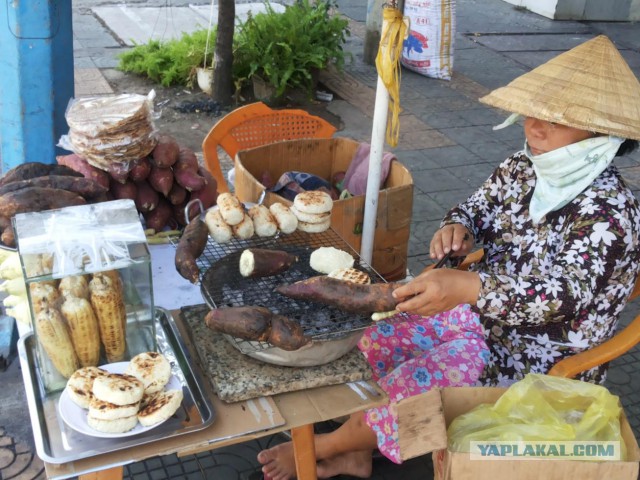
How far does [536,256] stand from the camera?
254cm

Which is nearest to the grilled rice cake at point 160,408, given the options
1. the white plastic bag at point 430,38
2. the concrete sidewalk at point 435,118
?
the concrete sidewalk at point 435,118

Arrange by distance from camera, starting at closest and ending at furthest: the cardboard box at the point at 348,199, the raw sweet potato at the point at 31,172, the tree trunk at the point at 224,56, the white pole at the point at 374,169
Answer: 1. the raw sweet potato at the point at 31,172
2. the white pole at the point at 374,169
3. the cardboard box at the point at 348,199
4. the tree trunk at the point at 224,56

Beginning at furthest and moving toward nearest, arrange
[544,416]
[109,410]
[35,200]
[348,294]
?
1. [35,200]
2. [348,294]
3. [544,416]
4. [109,410]

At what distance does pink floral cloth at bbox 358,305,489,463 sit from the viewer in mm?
2648

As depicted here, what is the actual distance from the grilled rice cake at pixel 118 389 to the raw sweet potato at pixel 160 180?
1.19 m

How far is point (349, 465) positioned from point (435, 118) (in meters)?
5.02

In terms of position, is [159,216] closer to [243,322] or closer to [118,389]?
[243,322]

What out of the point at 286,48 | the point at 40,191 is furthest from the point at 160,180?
the point at 286,48

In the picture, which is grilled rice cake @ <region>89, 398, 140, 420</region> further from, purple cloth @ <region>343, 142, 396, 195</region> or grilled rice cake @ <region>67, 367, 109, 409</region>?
purple cloth @ <region>343, 142, 396, 195</region>

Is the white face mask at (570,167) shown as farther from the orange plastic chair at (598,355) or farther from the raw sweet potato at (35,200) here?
the raw sweet potato at (35,200)

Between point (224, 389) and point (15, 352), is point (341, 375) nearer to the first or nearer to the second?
point (224, 389)

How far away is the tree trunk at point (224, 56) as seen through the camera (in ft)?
22.5

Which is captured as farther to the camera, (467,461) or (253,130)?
(253,130)

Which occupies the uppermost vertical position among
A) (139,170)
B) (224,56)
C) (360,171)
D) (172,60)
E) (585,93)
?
(585,93)
